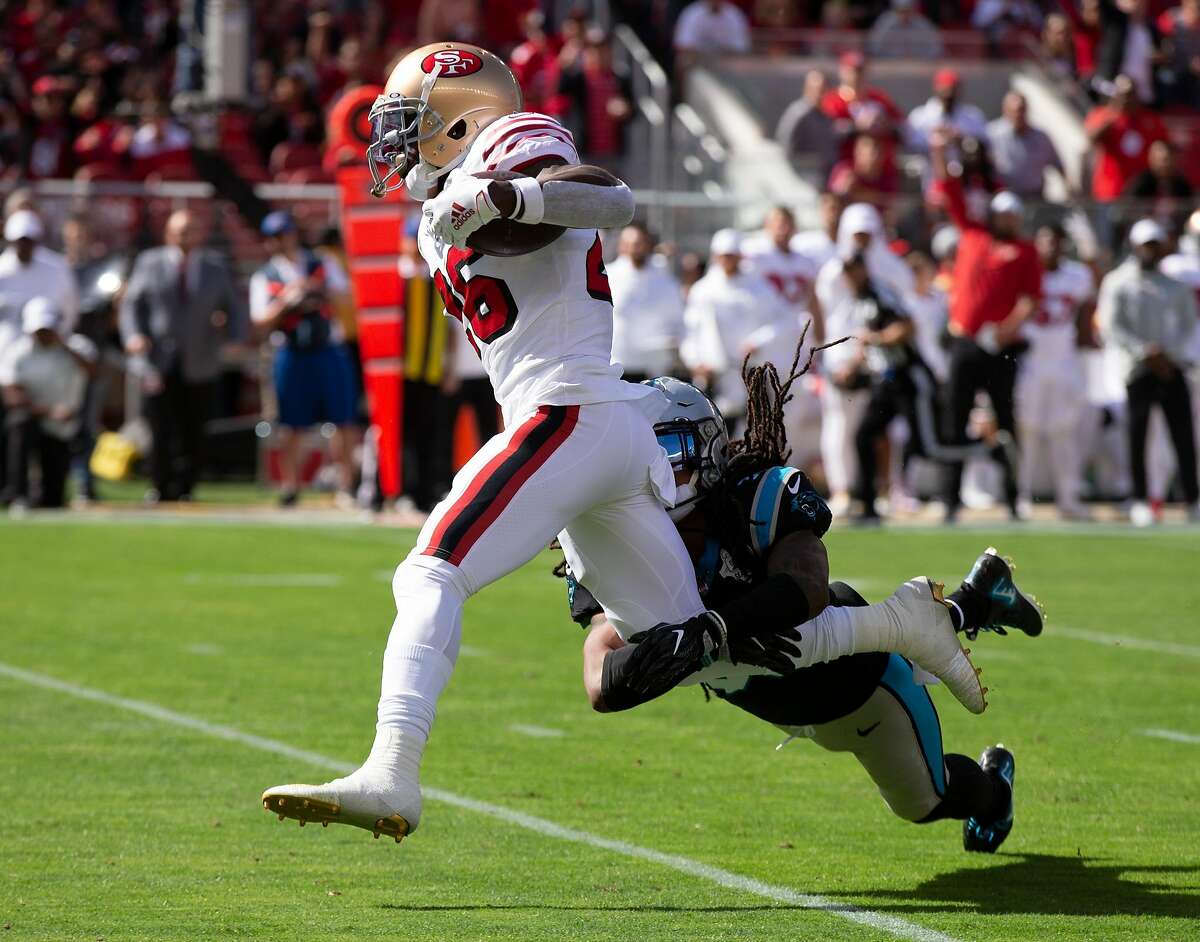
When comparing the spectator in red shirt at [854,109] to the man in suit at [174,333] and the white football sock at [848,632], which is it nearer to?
the man in suit at [174,333]

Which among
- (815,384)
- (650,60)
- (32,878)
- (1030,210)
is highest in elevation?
(650,60)

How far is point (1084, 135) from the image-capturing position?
726 inches

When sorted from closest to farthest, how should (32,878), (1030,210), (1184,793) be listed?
1. (32,878)
2. (1184,793)
3. (1030,210)

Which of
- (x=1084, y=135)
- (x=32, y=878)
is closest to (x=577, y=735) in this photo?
(x=32, y=878)

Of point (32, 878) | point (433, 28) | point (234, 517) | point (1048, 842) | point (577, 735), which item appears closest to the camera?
point (32, 878)

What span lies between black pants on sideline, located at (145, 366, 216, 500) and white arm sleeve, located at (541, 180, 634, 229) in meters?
10.2

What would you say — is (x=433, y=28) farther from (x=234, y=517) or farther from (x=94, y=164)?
(x=234, y=517)

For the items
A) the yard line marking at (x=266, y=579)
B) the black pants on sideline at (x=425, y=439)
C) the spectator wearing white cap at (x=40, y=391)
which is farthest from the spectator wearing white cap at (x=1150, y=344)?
the spectator wearing white cap at (x=40, y=391)

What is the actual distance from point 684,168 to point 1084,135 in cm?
381

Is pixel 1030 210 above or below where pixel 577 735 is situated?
above

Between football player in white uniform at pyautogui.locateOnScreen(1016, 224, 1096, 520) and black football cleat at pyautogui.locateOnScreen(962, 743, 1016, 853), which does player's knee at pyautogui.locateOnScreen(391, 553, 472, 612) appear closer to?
black football cleat at pyautogui.locateOnScreen(962, 743, 1016, 853)

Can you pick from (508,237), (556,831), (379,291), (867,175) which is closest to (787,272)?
(867,175)

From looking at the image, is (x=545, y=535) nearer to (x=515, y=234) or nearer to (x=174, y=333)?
(x=515, y=234)

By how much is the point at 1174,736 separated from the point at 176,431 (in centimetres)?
917
